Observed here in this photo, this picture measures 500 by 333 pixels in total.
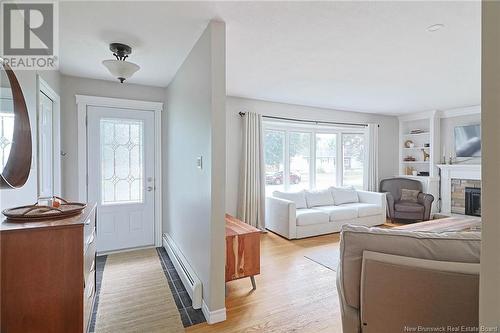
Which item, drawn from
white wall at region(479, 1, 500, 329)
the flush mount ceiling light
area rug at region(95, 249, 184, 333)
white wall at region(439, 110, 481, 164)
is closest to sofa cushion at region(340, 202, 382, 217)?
white wall at region(439, 110, 481, 164)

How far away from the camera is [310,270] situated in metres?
3.08

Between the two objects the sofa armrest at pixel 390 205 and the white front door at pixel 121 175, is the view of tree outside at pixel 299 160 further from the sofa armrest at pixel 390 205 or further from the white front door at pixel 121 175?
the white front door at pixel 121 175

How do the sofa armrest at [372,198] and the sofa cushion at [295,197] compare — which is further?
the sofa armrest at [372,198]

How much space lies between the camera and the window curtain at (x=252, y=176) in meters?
4.54

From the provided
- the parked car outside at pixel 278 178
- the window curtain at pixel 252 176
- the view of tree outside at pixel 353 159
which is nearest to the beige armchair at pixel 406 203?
the view of tree outside at pixel 353 159

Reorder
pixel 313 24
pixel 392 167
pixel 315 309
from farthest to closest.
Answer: pixel 392 167 → pixel 315 309 → pixel 313 24

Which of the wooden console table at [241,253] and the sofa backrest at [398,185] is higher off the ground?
the sofa backrest at [398,185]

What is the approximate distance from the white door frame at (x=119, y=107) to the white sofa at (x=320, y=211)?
1.97 m

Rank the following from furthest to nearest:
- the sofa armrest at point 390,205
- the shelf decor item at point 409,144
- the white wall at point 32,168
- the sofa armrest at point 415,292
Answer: the shelf decor item at point 409,144, the sofa armrest at point 390,205, the white wall at point 32,168, the sofa armrest at point 415,292

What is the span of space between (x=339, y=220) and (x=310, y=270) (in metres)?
1.86

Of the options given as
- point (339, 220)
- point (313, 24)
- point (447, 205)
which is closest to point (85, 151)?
point (313, 24)

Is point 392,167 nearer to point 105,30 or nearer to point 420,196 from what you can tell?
point 420,196

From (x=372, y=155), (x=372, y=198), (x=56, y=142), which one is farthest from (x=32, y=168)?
(x=372, y=155)

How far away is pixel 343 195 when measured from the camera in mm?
5348
